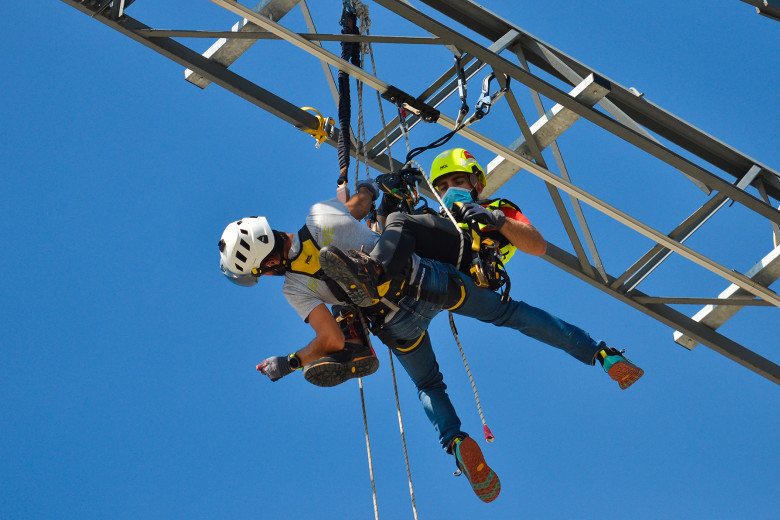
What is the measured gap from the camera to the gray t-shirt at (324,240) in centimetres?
672

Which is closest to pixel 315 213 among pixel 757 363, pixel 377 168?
pixel 377 168

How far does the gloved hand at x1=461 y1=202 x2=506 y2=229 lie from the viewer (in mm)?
6863

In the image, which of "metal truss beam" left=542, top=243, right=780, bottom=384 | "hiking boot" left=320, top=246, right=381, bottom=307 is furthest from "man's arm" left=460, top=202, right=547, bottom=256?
"metal truss beam" left=542, top=243, right=780, bottom=384

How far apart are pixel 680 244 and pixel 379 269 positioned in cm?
245

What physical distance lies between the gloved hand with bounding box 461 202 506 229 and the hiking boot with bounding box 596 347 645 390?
3.57 feet

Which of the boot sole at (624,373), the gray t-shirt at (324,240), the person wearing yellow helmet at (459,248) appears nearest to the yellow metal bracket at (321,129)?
the person wearing yellow helmet at (459,248)

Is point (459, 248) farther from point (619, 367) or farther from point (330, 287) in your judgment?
point (619, 367)

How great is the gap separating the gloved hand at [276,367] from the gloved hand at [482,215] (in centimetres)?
126

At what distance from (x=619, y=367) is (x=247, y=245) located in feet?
7.50

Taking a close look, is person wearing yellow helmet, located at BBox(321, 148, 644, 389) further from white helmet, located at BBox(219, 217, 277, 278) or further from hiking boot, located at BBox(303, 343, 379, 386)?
white helmet, located at BBox(219, 217, 277, 278)

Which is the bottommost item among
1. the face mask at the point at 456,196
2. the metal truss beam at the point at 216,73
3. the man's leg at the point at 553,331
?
the man's leg at the point at 553,331

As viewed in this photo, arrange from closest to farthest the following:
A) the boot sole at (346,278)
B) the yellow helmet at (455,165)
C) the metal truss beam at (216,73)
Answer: the boot sole at (346,278) → the metal truss beam at (216,73) → the yellow helmet at (455,165)

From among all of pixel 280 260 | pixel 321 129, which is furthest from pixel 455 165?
pixel 280 260

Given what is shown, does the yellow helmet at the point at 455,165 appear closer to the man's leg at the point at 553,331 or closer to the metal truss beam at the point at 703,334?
the man's leg at the point at 553,331
